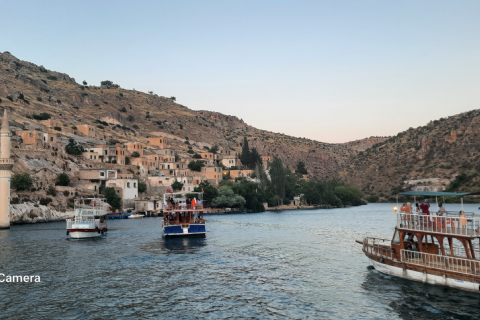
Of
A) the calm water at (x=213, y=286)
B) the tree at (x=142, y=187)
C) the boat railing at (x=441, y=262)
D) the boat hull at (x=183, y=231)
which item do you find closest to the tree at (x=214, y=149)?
the tree at (x=142, y=187)

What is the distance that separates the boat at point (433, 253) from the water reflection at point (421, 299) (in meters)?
0.43

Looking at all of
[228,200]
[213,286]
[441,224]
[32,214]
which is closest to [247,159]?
[228,200]

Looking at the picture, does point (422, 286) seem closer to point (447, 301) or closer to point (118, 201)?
point (447, 301)

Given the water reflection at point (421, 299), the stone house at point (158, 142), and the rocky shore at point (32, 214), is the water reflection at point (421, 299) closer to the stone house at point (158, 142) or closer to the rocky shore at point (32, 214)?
the rocky shore at point (32, 214)

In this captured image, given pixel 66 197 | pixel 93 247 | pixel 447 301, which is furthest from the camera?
pixel 66 197

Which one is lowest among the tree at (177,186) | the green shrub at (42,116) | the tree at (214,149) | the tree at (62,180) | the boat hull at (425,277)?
the boat hull at (425,277)

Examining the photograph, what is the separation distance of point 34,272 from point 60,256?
7.65 meters

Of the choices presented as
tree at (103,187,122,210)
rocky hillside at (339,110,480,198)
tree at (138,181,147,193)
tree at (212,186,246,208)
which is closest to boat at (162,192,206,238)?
tree at (103,187,122,210)

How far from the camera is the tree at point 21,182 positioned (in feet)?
246

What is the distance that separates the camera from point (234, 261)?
34000 mm

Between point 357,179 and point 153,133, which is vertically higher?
point 153,133

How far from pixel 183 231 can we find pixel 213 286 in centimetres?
2518

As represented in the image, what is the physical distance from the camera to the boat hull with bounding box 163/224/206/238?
49.3 m

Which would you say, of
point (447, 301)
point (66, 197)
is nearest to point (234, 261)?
point (447, 301)
